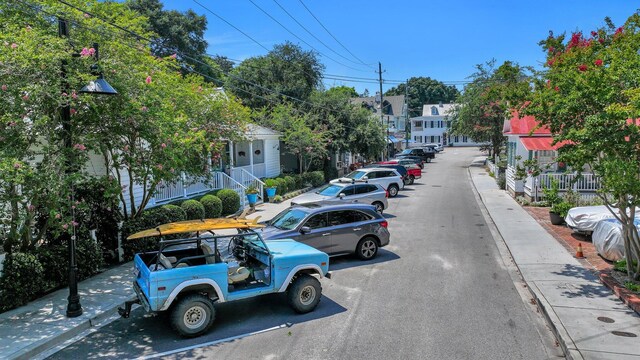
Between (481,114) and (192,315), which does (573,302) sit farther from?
(481,114)

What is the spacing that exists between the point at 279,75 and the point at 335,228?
29.2m

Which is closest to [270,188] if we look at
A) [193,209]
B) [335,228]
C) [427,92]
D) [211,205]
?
[211,205]

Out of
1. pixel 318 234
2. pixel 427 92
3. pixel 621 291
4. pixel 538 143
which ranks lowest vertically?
pixel 621 291

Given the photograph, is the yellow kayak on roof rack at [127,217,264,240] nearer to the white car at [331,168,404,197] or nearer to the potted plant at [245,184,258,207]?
the potted plant at [245,184,258,207]

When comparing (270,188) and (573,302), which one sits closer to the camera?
(573,302)

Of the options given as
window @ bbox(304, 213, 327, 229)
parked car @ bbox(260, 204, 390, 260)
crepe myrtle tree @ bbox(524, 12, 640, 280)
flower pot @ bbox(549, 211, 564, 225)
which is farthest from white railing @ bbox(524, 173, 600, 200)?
window @ bbox(304, 213, 327, 229)

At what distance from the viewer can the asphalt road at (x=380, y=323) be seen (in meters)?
6.83

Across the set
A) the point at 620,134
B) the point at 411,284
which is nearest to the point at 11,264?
the point at 411,284

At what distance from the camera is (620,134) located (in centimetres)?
856

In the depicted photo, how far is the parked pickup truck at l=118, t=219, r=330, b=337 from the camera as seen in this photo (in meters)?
7.16

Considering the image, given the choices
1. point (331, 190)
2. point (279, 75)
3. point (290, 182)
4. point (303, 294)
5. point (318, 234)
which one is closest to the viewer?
point (303, 294)

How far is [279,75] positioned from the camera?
3875 centimetres

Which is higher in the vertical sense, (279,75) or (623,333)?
(279,75)

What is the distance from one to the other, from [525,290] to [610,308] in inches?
68.5
